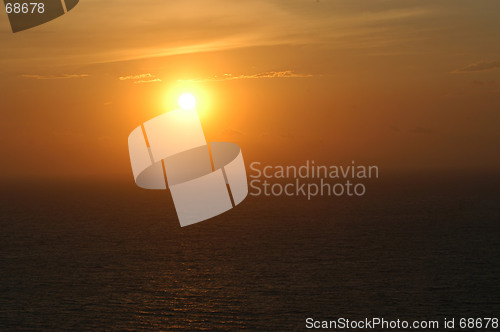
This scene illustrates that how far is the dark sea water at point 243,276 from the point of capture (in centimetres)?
8394

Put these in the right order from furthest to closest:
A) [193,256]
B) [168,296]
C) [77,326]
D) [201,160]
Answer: [193,256]
[168,296]
[77,326]
[201,160]

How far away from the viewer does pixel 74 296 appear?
95.3 metres

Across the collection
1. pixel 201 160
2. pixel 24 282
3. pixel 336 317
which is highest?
pixel 201 160

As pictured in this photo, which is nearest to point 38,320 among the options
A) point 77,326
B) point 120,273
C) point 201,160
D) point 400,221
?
point 77,326

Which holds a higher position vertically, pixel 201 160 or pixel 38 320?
pixel 201 160

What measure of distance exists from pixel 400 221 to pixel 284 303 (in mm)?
113102

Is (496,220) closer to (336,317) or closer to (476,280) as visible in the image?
(476,280)

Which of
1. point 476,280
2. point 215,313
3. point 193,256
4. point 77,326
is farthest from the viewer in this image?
point 193,256

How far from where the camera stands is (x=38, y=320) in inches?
3275

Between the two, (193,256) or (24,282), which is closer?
(24,282)

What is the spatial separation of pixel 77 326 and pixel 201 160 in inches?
1449

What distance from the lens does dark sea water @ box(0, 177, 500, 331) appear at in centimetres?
8394

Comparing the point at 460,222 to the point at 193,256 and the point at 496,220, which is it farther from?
the point at 193,256

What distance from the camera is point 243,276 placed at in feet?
351
